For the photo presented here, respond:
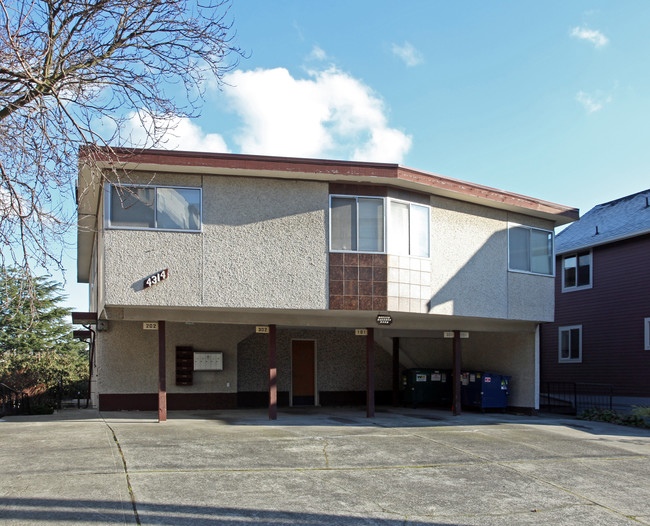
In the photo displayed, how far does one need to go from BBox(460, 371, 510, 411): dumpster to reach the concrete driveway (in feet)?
11.7

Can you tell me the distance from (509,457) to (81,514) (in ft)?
23.0

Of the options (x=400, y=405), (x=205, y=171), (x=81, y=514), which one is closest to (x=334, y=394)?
(x=400, y=405)

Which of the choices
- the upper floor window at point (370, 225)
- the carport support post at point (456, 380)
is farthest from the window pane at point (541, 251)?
the upper floor window at point (370, 225)

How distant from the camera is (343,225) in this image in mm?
14062

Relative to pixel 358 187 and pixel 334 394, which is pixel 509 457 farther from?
pixel 334 394

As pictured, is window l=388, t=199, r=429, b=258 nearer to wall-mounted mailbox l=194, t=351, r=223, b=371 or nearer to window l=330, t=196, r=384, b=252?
window l=330, t=196, r=384, b=252

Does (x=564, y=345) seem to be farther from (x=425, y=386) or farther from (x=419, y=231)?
(x=419, y=231)

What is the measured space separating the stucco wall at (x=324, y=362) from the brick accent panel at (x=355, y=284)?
526cm

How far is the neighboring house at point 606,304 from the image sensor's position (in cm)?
2072

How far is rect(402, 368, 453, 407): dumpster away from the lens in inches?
739

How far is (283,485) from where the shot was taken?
820 cm

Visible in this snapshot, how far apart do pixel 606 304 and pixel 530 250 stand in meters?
6.75

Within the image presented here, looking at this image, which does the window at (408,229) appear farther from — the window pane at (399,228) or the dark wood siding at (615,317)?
the dark wood siding at (615,317)

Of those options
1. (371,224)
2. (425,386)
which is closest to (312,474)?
(371,224)
